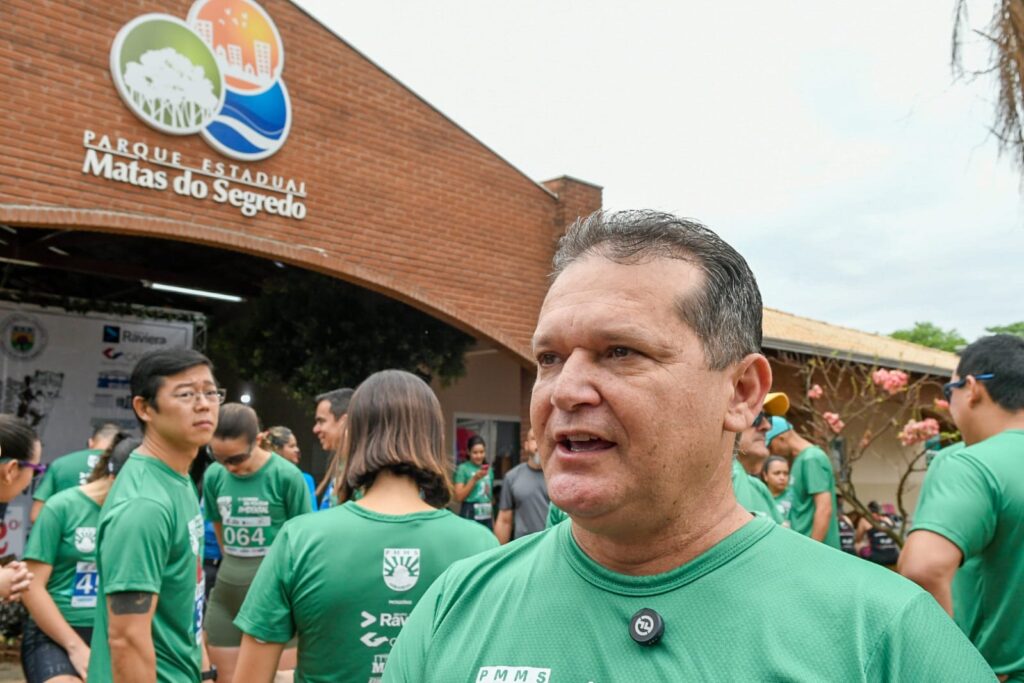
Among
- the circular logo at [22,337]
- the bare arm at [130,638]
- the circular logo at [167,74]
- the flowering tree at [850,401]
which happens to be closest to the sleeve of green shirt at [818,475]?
the flowering tree at [850,401]

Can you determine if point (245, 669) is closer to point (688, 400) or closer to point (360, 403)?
point (360, 403)

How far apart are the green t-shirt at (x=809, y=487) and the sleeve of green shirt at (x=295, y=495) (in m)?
3.61

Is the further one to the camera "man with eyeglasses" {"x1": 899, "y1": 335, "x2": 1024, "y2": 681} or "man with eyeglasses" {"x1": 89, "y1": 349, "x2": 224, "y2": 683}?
"man with eyeglasses" {"x1": 89, "y1": 349, "x2": 224, "y2": 683}

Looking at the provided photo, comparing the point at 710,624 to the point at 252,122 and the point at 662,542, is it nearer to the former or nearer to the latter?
the point at 662,542

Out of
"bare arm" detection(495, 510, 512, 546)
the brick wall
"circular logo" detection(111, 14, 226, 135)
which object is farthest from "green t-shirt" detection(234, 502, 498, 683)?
"circular logo" detection(111, 14, 226, 135)

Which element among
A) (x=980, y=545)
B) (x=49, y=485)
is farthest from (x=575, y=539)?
(x=49, y=485)

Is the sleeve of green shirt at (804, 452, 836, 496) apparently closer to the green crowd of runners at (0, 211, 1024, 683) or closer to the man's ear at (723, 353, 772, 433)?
the green crowd of runners at (0, 211, 1024, 683)

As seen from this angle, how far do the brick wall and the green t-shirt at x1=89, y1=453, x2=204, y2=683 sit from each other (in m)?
6.08

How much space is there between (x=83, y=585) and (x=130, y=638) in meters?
1.64

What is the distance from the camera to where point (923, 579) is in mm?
2672

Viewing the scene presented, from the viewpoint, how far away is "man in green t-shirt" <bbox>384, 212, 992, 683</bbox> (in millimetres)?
1242

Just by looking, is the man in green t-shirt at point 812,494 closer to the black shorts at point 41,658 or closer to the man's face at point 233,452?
the man's face at point 233,452

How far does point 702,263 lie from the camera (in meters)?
1.47

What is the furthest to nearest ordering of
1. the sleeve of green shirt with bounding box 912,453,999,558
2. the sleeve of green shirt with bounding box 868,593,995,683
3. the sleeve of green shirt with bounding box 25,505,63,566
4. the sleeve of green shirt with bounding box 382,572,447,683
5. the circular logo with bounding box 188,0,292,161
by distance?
the circular logo with bounding box 188,0,292,161 → the sleeve of green shirt with bounding box 25,505,63,566 → the sleeve of green shirt with bounding box 912,453,999,558 → the sleeve of green shirt with bounding box 382,572,447,683 → the sleeve of green shirt with bounding box 868,593,995,683
